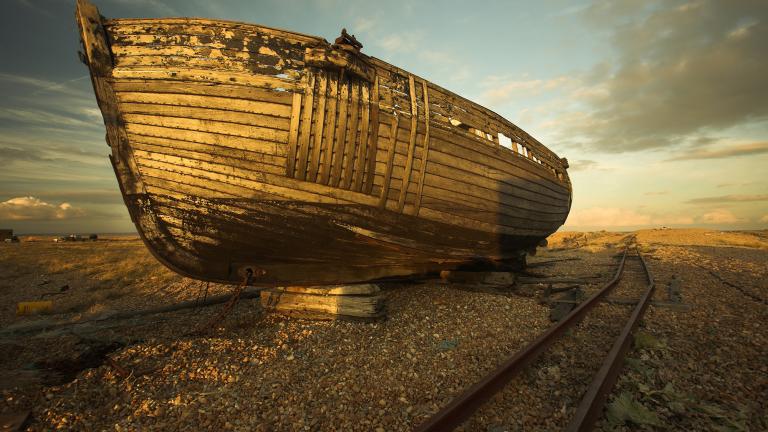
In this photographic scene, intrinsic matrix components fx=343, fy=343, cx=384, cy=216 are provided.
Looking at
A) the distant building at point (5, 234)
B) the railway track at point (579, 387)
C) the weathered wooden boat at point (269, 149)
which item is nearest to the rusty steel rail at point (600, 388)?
the railway track at point (579, 387)

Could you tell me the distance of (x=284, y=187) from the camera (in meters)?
4.83

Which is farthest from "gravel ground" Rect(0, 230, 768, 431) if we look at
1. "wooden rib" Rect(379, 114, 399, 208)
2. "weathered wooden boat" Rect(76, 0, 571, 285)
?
"wooden rib" Rect(379, 114, 399, 208)

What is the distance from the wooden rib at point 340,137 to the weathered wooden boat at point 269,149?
0.05ft

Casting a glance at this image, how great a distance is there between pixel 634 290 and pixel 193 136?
9.11 m

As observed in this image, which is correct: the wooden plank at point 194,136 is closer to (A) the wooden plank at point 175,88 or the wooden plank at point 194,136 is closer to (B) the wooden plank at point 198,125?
(B) the wooden plank at point 198,125

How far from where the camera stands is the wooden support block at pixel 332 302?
5379 millimetres

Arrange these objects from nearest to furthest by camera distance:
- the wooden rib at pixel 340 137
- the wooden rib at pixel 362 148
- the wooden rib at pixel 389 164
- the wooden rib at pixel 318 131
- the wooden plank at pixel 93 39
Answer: the wooden plank at pixel 93 39
the wooden rib at pixel 318 131
the wooden rib at pixel 340 137
the wooden rib at pixel 362 148
the wooden rib at pixel 389 164

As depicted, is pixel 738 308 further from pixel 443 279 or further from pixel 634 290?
pixel 443 279

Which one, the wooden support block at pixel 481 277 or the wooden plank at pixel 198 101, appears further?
the wooden support block at pixel 481 277

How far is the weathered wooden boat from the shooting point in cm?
454

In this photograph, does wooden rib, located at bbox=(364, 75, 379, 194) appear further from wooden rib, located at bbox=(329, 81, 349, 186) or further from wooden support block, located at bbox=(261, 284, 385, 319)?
wooden support block, located at bbox=(261, 284, 385, 319)

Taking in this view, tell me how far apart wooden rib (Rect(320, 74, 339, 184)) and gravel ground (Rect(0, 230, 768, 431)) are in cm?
234

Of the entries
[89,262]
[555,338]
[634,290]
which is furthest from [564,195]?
[89,262]

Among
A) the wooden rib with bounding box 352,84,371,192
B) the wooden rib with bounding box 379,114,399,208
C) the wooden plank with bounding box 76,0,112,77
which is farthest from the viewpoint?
the wooden rib with bounding box 379,114,399,208
